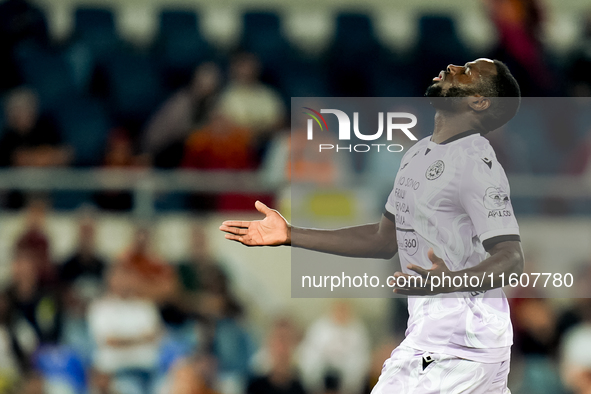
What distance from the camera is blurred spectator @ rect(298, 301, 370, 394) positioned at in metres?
6.97

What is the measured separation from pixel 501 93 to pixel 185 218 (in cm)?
617

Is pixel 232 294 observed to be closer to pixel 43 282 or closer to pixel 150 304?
pixel 150 304

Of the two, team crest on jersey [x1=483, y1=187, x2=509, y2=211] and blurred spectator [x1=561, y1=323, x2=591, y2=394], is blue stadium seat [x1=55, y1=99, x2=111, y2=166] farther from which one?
team crest on jersey [x1=483, y1=187, x2=509, y2=211]

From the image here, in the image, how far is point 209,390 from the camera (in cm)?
738

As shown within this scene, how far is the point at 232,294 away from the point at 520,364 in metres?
2.70

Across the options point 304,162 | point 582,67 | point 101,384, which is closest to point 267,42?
point 582,67

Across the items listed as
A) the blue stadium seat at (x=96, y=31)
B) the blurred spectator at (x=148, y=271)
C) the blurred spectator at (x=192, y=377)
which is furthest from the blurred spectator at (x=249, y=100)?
the blurred spectator at (x=192, y=377)

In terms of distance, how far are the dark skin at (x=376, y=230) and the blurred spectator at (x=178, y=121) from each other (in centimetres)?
609

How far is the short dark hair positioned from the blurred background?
2.95 metres

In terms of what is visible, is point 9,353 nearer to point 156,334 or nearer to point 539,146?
point 156,334

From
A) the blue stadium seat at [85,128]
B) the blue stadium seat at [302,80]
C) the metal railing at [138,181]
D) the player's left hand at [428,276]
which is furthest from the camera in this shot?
the blue stadium seat at [302,80]

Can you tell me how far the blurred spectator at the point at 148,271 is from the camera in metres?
7.57

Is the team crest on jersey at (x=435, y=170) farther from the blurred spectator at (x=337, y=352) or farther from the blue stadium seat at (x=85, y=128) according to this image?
the blue stadium seat at (x=85, y=128)

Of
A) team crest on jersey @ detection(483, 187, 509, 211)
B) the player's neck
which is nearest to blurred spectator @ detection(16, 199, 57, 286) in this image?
the player's neck
